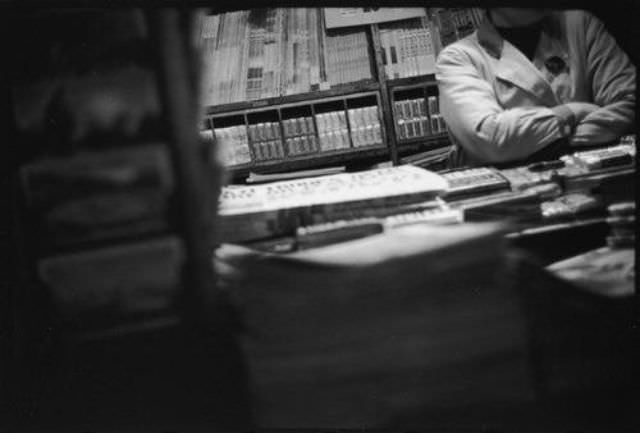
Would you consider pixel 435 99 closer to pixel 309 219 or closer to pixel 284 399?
pixel 309 219

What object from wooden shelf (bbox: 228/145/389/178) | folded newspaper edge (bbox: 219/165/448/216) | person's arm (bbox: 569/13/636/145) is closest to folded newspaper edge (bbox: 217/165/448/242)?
folded newspaper edge (bbox: 219/165/448/216)

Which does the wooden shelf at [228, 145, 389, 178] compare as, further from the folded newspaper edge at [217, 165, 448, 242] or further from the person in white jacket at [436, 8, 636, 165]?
the folded newspaper edge at [217, 165, 448, 242]

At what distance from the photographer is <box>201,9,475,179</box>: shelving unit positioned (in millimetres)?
2840

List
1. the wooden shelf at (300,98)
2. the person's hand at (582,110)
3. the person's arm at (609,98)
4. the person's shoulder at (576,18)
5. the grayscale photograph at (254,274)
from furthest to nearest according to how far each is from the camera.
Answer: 1. the wooden shelf at (300,98)
2. the person's shoulder at (576,18)
3. the person's hand at (582,110)
4. the person's arm at (609,98)
5. the grayscale photograph at (254,274)

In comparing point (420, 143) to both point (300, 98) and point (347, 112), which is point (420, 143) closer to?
point (347, 112)

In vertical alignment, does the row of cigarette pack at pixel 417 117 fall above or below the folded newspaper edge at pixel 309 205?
above

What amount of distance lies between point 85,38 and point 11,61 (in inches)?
5.9

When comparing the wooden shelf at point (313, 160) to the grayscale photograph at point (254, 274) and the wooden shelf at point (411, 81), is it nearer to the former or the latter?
the wooden shelf at point (411, 81)

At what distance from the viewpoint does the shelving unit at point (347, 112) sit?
2840mm

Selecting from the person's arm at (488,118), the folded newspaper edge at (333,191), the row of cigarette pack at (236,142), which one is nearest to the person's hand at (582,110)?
the person's arm at (488,118)

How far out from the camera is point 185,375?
3.67 ft

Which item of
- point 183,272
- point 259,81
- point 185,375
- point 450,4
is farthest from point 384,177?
point 259,81

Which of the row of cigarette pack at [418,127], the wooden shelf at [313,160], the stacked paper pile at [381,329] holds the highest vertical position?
the row of cigarette pack at [418,127]

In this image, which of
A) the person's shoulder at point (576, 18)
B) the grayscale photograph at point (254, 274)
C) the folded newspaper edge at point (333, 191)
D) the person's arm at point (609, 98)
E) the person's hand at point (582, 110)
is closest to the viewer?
the grayscale photograph at point (254, 274)
